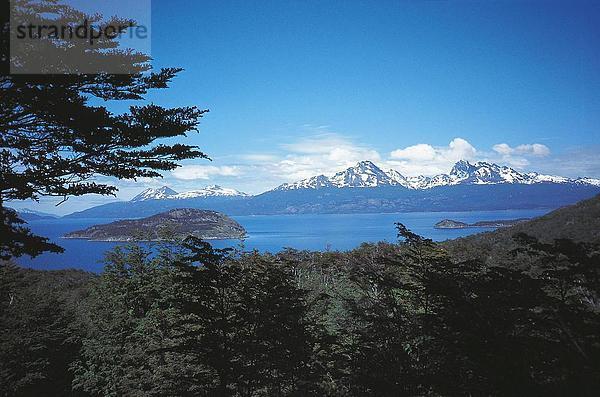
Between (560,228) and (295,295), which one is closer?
(295,295)

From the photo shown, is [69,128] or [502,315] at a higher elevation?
[69,128]

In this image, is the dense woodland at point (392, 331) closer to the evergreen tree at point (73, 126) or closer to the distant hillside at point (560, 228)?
the evergreen tree at point (73, 126)

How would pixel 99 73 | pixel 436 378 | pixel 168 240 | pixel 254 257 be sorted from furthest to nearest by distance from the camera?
pixel 168 240 → pixel 254 257 → pixel 99 73 → pixel 436 378

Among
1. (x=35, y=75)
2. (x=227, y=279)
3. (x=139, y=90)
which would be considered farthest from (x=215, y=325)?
(x=35, y=75)

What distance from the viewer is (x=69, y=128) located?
594 centimetres

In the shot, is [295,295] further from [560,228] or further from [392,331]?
[560,228]

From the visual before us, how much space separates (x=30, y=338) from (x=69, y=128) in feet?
69.5

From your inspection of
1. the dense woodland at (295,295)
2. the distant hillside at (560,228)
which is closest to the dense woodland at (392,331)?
the dense woodland at (295,295)

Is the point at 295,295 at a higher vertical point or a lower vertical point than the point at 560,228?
higher

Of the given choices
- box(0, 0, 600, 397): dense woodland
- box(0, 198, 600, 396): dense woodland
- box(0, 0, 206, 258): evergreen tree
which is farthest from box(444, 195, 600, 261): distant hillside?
box(0, 0, 206, 258): evergreen tree

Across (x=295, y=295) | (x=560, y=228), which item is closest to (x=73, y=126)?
(x=295, y=295)

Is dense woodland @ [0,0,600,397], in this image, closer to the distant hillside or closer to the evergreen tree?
the evergreen tree

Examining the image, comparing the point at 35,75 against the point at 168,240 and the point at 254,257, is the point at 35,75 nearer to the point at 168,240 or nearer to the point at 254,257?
the point at 254,257

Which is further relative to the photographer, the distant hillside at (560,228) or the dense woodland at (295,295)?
the distant hillside at (560,228)
